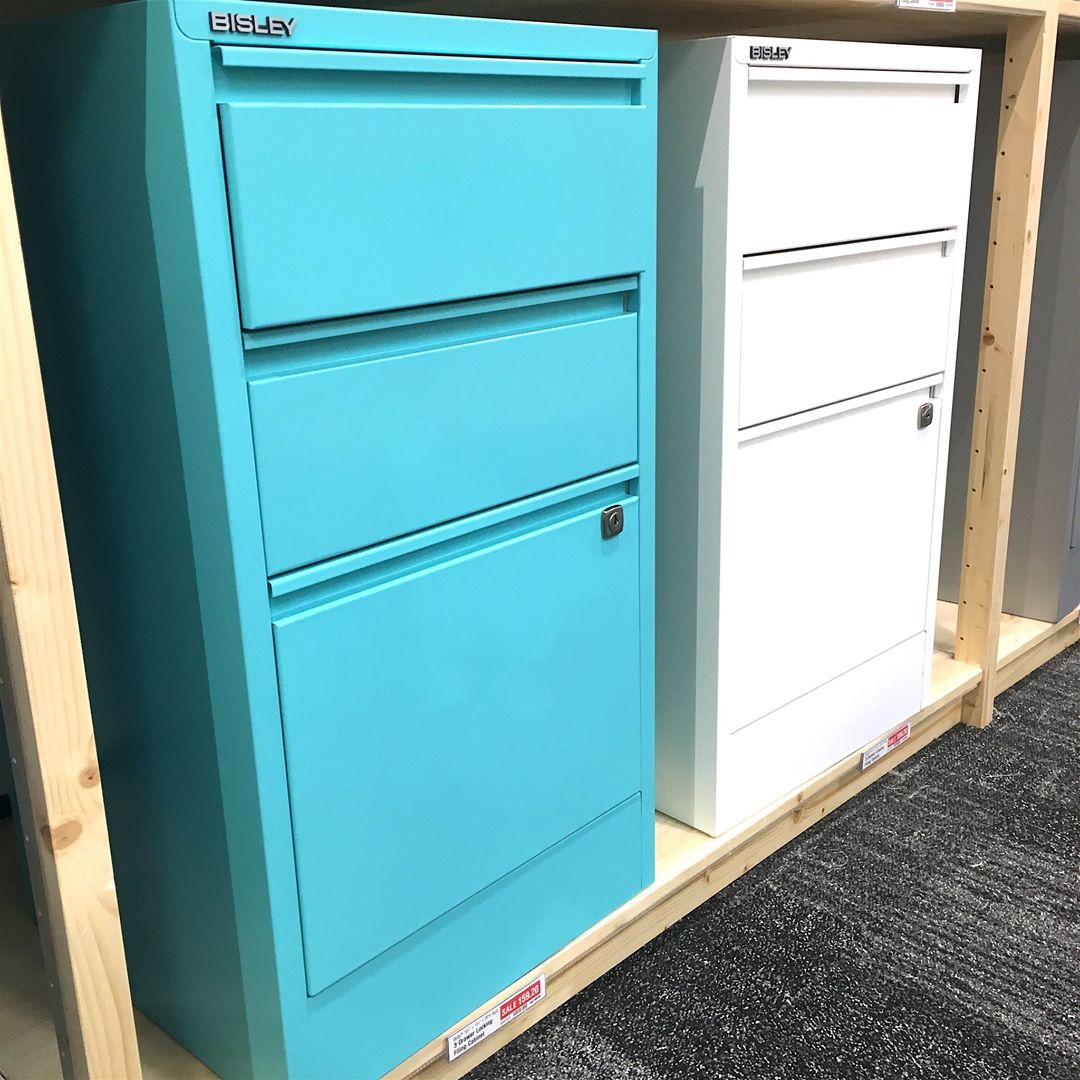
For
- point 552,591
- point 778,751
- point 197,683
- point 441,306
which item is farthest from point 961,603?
point 197,683

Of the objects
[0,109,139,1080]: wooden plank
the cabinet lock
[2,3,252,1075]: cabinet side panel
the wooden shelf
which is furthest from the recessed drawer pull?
the wooden shelf

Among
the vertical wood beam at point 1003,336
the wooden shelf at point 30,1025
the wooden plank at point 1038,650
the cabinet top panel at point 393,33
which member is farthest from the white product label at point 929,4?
the wooden shelf at point 30,1025

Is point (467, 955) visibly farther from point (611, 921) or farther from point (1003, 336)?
point (1003, 336)

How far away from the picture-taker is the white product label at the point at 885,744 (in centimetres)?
181

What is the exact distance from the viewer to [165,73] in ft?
2.77

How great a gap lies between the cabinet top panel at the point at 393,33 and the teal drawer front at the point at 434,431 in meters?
0.25

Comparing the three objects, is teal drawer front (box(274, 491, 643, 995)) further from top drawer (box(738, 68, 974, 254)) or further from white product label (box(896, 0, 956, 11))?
→ white product label (box(896, 0, 956, 11))

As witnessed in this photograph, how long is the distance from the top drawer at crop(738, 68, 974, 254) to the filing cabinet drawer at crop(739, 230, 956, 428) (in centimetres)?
3

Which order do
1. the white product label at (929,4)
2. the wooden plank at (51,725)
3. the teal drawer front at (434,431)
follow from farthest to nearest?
the white product label at (929,4), the teal drawer front at (434,431), the wooden plank at (51,725)

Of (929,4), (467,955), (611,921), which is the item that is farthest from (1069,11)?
(467,955)

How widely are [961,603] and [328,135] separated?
153 centimetres

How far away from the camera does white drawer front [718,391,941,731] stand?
1487 mm

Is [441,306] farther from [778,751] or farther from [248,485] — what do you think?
[778,751]

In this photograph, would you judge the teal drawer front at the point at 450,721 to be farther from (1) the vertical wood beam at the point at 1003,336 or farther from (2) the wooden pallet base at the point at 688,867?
(1) the vertical wood beam at the point at 1003,336
